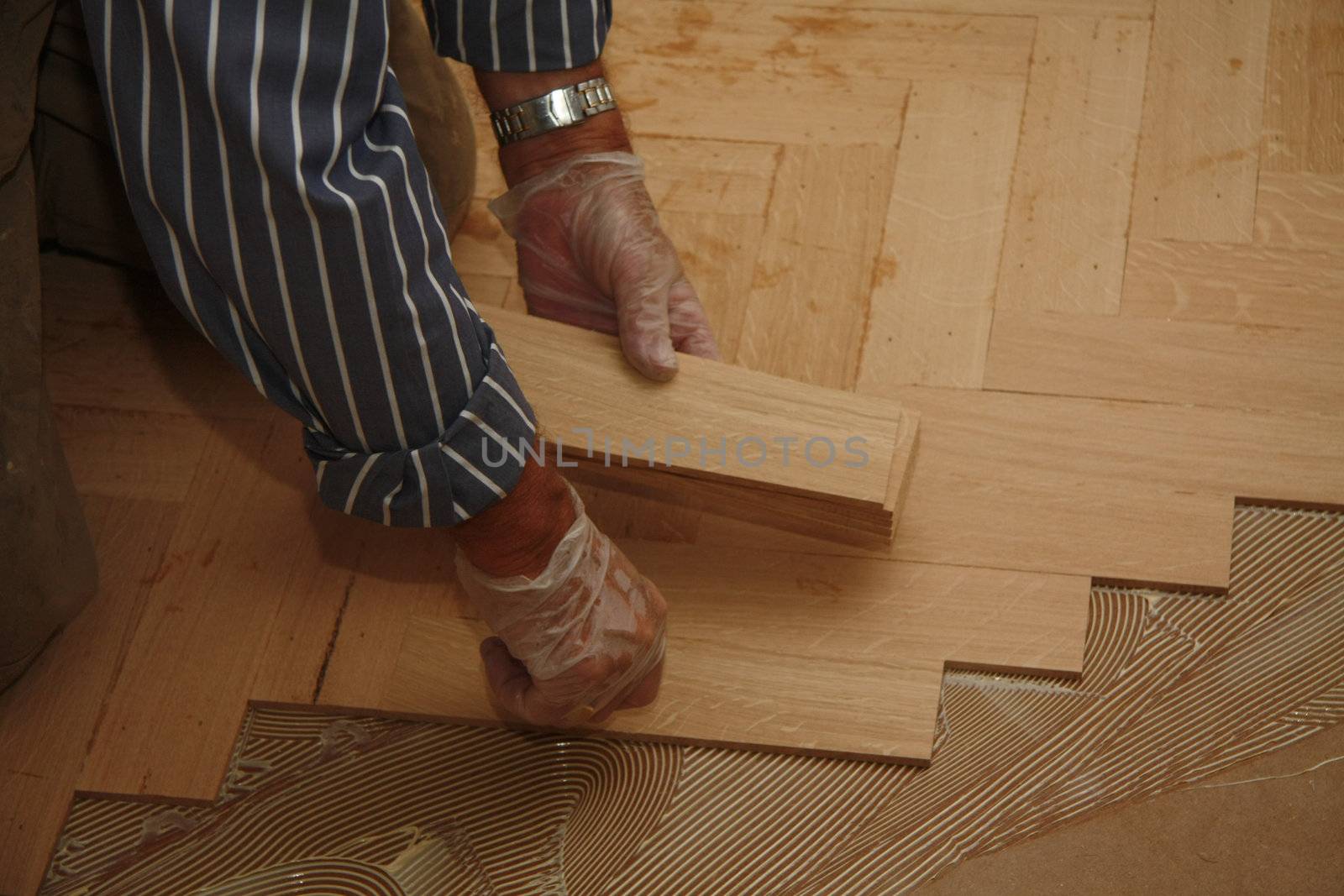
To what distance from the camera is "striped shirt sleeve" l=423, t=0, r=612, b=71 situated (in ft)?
4.06

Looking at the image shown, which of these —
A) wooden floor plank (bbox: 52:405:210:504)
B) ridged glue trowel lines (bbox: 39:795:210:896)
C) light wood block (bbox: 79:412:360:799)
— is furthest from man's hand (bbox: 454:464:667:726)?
wooden floor plank (bbox: 52:405:210:504)

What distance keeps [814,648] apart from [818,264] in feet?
1.55

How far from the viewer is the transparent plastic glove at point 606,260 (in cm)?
128

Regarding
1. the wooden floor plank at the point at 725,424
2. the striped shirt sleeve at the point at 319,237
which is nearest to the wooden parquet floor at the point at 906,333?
the wooden floor plank at the point at 725,424

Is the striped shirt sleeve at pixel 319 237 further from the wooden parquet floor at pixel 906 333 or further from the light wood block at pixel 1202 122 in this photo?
the light wood block at pixel 1202 122

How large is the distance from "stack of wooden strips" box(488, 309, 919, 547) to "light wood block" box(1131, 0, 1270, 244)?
1.55ft

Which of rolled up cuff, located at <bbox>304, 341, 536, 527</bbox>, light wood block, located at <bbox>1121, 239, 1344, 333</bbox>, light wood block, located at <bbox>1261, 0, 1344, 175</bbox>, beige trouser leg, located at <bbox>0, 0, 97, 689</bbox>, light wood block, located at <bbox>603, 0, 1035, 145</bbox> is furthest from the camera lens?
light wood block, located at <bbox>603, 0, 1035, 145</bbox>

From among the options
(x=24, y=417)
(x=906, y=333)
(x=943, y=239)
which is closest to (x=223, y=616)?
(x=24, y=417)

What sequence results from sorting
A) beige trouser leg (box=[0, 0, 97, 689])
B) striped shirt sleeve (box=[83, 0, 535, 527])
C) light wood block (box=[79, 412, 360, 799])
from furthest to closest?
1. light wood block (box=[79, 412, 360, 799])
2. beige trouser leg (box=[0, 0, 97, 689])
3. striped shirt sleeve (box=[83, 0, 535, 527])

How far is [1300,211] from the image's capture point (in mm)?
1464

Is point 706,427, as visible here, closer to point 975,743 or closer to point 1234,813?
point 975,743

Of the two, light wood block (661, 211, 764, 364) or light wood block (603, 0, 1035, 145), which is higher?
light wood block (603, 0, 1035, 145)

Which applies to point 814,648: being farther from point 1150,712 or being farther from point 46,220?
point 46,220

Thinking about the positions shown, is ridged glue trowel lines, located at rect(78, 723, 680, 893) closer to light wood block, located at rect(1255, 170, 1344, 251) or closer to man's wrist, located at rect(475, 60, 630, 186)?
man's wrist, located at rect(475, 60, 630, 186)
